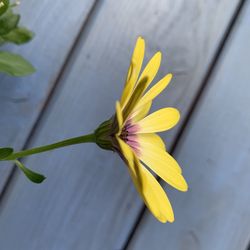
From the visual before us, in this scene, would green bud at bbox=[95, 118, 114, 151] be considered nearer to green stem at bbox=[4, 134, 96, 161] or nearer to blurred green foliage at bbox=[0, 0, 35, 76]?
green stem at bbox=[4, 134, 96, 161]

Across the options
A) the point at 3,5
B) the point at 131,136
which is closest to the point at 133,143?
the point at 131,136

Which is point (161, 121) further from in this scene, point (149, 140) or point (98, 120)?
point (98, 120)

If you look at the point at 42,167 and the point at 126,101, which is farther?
the point at 42,167

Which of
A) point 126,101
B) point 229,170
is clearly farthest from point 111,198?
point 126,101

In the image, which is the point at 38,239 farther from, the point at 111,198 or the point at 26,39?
the point at 26,39

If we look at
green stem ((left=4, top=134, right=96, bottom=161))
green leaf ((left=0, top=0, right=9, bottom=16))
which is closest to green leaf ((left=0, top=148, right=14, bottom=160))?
green stem ((left=4, top=134, right=96, bottom=161))

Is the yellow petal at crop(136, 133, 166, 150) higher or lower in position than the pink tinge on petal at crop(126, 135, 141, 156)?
higher

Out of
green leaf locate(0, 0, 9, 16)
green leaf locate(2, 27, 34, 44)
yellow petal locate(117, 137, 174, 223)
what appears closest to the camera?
yellow petal locate(117, 137, 174, 223)
